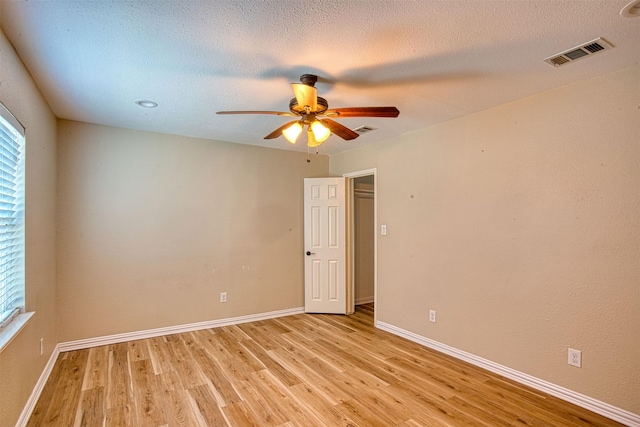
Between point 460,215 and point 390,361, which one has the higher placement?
point 460,215

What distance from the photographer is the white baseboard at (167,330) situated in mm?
3453

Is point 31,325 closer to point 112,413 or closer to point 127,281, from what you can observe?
point 112,413

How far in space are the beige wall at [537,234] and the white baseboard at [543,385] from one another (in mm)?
46

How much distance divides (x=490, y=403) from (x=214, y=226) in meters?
3.45

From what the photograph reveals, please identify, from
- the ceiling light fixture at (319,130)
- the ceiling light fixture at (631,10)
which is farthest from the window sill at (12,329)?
Result: the ceiling light fixture at (631,10)

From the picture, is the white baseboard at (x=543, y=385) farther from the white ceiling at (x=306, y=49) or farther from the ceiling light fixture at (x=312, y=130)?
the ceiling light fixture at (x=312, y=130)

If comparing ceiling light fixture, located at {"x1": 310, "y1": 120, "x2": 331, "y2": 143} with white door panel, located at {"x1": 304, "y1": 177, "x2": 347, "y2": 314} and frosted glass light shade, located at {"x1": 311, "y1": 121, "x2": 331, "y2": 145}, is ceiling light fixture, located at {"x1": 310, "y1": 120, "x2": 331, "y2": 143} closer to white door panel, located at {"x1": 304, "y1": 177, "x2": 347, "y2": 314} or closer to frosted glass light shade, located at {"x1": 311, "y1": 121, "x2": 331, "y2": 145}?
frosted glass light shade, located at {"x1": 311, "y1": 121, "x2": 331, "y2": 145}

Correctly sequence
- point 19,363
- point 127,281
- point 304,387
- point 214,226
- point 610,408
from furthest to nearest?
point 214,226, point 127,281, point 304,387, point 610,408, point 19,363

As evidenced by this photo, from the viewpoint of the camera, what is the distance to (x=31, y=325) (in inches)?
92.4

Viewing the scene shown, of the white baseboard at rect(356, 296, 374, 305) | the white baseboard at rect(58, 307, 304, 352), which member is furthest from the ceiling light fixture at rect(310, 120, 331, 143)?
the white baseboard at rect(356, 296, 374, 305)

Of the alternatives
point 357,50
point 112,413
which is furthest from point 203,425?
point 357,50

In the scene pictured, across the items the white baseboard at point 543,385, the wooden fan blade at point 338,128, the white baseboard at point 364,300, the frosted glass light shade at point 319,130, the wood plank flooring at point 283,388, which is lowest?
the white baseboard at point 364,300

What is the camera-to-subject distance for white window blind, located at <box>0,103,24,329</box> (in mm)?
1946

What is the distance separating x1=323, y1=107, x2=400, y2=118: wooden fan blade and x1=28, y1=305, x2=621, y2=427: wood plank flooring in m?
2.11
